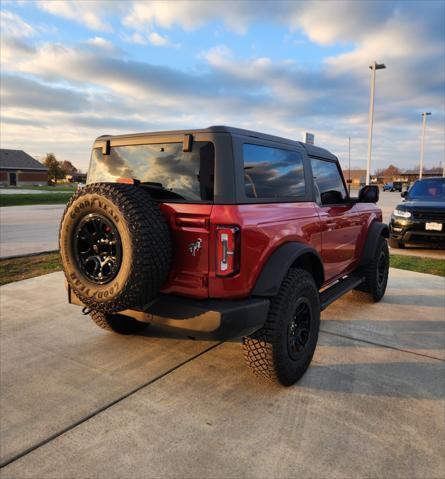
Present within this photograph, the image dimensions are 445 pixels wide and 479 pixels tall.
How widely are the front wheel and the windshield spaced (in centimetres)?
762

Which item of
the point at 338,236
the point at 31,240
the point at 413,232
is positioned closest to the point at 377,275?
the point at 338,236

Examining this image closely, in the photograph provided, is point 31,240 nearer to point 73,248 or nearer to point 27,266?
point 27,266

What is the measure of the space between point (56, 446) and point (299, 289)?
6.30 ft

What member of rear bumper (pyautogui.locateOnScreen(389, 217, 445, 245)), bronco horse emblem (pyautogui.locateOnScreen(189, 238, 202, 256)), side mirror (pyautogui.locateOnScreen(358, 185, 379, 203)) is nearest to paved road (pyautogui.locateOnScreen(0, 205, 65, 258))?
bronco horse emblem (pyautogui.locateOnScreen(189, 238, 202, 256))

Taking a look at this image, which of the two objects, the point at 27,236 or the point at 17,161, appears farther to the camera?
the point at 17,161

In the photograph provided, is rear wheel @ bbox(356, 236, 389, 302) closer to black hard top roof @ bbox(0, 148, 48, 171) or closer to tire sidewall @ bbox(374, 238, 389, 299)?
tire sidewall @ bbox(374, 238, 389, 299)

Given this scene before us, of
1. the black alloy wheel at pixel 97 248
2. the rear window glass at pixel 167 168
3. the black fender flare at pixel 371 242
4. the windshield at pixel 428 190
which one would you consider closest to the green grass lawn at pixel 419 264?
the windshield at pixel 428 190

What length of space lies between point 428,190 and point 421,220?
1579 mm

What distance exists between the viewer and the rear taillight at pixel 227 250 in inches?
97.2

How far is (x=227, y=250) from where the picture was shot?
97.7 inches

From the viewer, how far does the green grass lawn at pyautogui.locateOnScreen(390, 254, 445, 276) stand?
7.03 metres

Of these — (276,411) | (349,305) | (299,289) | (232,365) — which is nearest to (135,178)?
(299,289)

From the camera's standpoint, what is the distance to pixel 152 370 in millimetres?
3172

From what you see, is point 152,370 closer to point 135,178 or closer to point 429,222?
point 135,178
